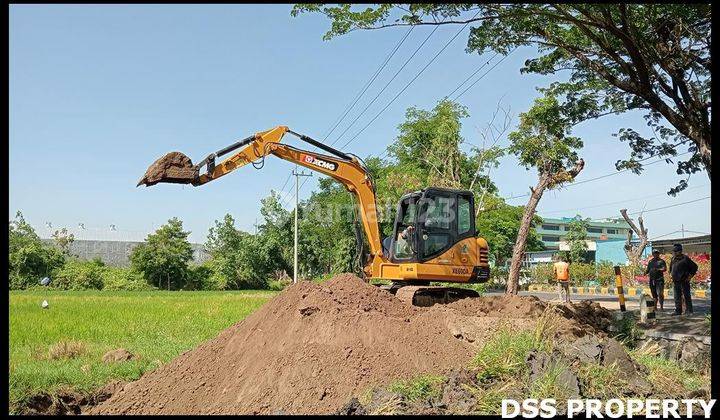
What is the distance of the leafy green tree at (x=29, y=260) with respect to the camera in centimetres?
3966

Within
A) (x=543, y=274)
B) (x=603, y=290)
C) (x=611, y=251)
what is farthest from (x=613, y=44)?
(x=611, y=251)

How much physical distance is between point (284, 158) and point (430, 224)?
301 centimetres

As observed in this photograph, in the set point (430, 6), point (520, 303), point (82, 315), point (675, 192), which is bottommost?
point (82, 315)

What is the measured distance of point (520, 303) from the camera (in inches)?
393

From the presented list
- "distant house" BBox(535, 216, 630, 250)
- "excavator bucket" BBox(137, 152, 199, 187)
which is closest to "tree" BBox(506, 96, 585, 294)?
"excavator bucket" BBox(137, 152, 199, 187)

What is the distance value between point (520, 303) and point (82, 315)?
45.5 feet

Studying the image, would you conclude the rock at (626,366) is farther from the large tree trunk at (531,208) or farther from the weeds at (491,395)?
the large tree trunk at (531,208)

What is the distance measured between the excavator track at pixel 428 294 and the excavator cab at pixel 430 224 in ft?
1.82

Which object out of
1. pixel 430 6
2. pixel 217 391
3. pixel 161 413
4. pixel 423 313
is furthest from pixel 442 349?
pixel 430 6

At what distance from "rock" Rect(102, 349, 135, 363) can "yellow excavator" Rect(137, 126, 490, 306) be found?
327cm

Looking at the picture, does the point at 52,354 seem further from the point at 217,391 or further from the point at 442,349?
the point at 442,349

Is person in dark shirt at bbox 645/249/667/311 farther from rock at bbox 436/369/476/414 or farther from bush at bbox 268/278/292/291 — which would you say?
bush at bbox 268/278/292/291

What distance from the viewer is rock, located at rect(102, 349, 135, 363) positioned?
33.4 ft

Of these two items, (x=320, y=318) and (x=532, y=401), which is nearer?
(x=532, y=401)
